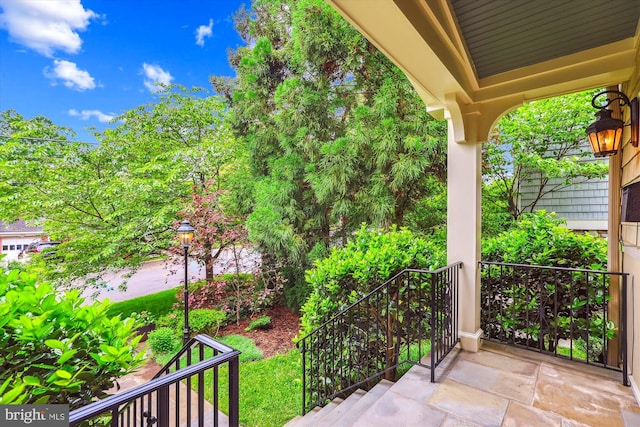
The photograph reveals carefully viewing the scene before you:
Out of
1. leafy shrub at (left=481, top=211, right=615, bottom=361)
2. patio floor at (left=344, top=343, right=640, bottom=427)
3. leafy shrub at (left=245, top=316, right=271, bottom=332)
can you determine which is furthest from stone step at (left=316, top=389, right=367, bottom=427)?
leafy shrub at (left=245, top=316, right=271, bottom=332)

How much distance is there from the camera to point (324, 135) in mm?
5949

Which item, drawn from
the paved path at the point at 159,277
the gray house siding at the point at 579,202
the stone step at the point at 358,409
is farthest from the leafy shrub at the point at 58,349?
the gray house siding at the point at 579,202

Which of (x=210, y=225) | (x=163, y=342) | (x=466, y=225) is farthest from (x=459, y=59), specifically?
(x=163, y=342)

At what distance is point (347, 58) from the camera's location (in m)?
5.51

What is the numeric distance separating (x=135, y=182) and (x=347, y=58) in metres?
5.02

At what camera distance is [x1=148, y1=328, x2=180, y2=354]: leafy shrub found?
18.7 feet

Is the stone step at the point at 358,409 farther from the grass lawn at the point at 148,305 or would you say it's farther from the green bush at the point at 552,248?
the grass lawn at the point at 148,305

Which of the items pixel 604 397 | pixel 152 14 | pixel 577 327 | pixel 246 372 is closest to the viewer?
pixel 604 397

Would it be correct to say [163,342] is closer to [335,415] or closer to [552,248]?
[335,415]

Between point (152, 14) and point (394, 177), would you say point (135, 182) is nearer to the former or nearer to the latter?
point (394, 177)

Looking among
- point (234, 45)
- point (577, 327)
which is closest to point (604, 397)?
point (577, 327)

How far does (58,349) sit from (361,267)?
7.98ft

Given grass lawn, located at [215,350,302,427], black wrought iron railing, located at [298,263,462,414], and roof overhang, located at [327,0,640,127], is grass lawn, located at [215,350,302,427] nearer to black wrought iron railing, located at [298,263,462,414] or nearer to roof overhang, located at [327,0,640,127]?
black wrought iron railing, located at [298,263,462,414]

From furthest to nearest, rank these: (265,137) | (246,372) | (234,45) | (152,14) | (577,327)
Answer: (152,14), (234,45), (265,137), (246,372), (577,327)
